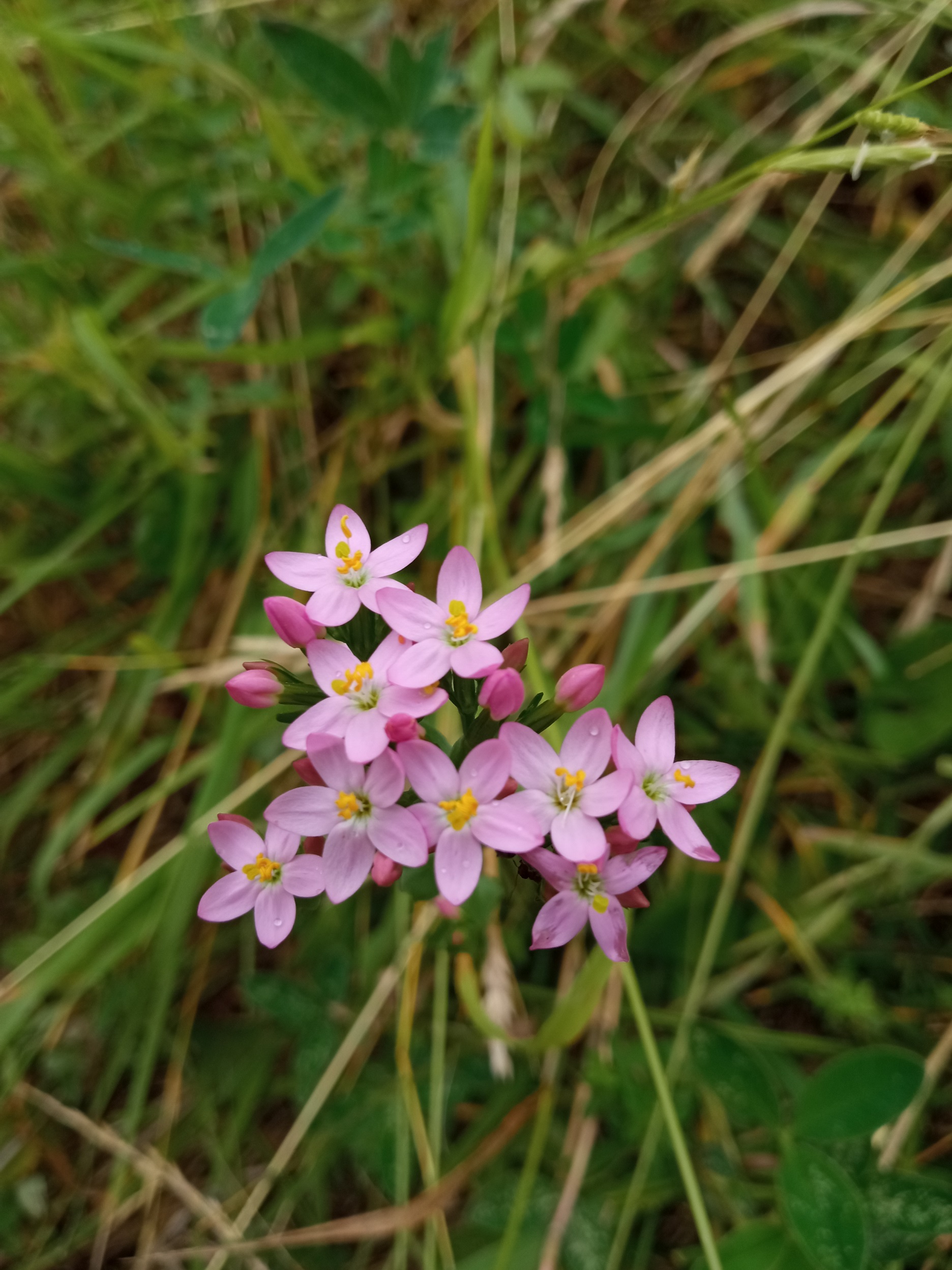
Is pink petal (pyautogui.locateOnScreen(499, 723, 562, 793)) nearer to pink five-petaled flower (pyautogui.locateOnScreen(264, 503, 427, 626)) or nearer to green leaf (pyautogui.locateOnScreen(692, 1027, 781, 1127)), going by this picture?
pink five-petaled flower (pyautogui.locateOnScreen(264, 503, 427, 626))

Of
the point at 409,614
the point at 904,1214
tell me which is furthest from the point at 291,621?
the point at 904,1214

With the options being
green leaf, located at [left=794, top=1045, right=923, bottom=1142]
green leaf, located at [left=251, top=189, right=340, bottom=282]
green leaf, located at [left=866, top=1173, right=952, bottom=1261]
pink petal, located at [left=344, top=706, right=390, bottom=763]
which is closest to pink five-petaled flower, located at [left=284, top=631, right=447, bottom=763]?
pink petal, located at [left=344, top=706, right=390, bottom=763]

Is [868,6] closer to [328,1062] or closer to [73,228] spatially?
[73,228]

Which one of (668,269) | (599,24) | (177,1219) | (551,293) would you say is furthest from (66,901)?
(599,24)

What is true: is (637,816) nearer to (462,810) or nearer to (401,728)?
(462,810)

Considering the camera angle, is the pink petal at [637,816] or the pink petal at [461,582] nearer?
the pink petal at [637,816]

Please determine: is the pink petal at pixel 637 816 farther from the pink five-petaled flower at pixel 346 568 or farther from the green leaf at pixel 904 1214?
the green leaf at pixel 904 1214

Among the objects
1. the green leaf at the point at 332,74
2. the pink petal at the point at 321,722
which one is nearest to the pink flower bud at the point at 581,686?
the pink petal at the point at 321,722
